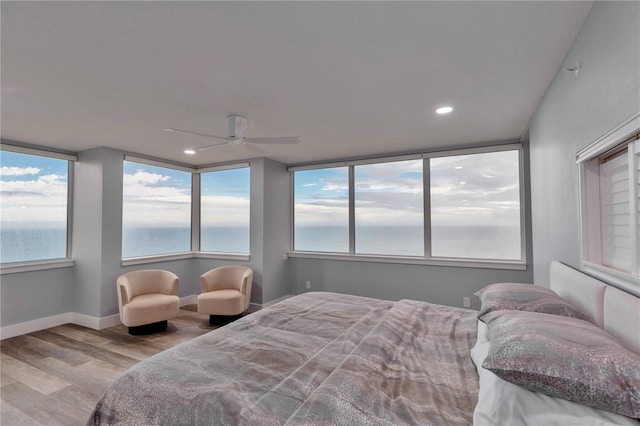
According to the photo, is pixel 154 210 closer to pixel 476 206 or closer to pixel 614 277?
pixel 476 206

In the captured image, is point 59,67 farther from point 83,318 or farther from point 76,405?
point 83,318

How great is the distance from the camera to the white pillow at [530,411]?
0.87 metres

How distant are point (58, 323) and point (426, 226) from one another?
555 centimetres

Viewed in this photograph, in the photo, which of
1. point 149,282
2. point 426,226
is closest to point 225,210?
point 149,282

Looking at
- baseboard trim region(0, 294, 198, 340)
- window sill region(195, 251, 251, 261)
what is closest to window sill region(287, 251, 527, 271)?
window sill region(195, 251, 251, 261)

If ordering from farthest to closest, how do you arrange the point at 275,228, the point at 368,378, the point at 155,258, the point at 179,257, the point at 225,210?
the point at 225,210 < the point at 179,257 < the point at 275,228 < the point at 155,258 < the point at 368,378

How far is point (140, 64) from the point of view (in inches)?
78.8

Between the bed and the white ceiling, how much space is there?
147cm

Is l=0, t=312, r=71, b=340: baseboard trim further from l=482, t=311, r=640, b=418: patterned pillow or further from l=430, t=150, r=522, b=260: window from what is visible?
l=430, t=150, r=522, b=260: window

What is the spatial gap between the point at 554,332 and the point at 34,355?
4674 millimetres

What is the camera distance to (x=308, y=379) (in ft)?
4.42

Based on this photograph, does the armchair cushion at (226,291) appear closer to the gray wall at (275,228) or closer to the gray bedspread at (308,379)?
the gray wall at (275,228)

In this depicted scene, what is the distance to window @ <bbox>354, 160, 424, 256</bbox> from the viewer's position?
4461 mm

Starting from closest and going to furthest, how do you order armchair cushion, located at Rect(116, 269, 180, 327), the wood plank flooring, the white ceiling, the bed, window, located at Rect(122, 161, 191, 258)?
the bed < the white ceiling < the wood plank flooring < armchair cushion, located at Rect(116, 269, 180, 327) < window, located at Rect(122, 161, 191, 258)
